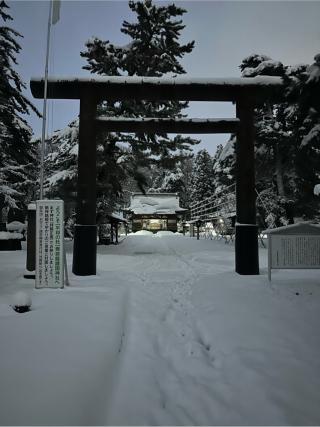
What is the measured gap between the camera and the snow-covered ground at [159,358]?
2.65m

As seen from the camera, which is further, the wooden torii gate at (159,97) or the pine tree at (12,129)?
the pine tree at (12,129)

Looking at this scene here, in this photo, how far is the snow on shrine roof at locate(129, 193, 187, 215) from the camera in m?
50.4

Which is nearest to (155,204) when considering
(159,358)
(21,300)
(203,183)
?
(203,183)

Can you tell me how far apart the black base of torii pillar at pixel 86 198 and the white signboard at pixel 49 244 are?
77.8 inches

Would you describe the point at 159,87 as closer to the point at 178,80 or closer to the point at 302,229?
the point at 178,80

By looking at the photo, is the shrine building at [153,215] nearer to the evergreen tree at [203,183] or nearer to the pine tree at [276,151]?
the evergreen tree at [203,183]

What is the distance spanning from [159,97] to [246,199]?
13.0ft

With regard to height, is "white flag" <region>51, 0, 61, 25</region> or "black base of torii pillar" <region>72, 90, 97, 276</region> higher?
"white flag" <region>51, 0, 61, 25</region>

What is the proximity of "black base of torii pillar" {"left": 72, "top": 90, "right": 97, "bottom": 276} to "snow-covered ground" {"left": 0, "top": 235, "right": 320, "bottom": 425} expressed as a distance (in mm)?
2033

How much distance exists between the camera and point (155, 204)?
5175 centimetres

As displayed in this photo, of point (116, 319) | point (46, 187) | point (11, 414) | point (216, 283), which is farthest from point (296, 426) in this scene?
point (46, 187)

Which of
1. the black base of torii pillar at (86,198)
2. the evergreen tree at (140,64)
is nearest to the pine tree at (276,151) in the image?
the evergreen tree at (140,64)

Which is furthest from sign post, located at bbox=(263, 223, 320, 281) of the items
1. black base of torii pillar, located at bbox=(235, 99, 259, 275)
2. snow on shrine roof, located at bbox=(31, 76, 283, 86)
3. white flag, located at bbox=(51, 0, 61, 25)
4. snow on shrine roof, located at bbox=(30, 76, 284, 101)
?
white flag, located at bbox=(51, 0, 61, 25)

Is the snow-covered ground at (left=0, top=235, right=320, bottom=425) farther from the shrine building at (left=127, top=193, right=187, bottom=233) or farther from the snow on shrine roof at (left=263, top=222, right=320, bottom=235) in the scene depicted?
the shrine building at (left=127, top=193, right=187, bottom=233)
